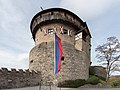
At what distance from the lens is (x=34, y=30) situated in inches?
1262

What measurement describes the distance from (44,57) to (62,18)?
694 centimetres

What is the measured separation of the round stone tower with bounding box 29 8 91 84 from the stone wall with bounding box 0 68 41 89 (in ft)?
5.85

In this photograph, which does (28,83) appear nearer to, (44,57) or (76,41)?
(44,57)

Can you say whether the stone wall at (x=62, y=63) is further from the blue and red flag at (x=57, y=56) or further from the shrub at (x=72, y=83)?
the blue and red flag at (x=57, y=56)

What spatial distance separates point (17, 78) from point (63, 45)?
7.88 m

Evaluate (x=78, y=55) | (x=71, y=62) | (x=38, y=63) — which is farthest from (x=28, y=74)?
(x=78, y=55)

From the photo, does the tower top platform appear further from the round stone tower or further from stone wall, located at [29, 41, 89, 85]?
stone wall, located at [29, 41, 89, 85]

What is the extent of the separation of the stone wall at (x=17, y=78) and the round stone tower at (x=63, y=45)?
1.78 metres

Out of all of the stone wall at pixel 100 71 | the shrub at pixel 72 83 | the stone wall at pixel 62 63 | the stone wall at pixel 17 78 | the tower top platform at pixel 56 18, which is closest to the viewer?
the stone wall at pixel 17 78

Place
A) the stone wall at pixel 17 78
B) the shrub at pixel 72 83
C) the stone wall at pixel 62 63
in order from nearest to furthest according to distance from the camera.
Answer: the stone wall at pixel 17 78 → the shrub at pixel 72 83 → the stone wall at pixel 62 63

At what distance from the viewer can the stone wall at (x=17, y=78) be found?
18547 millimetres

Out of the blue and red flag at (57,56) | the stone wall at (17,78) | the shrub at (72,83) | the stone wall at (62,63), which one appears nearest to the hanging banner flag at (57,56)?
the blue and red flag at (57,56)

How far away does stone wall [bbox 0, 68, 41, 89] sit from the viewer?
1855 centimetres

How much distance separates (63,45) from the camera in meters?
25.4
